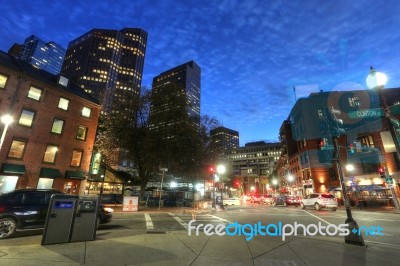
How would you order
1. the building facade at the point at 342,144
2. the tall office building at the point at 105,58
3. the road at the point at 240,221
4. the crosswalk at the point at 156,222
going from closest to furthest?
1. the road at the point at 240,221
2. the crosswalk at the point at 156,222
3. the building facade at the point at 342,144
4. the tall office building at the point at 105,58

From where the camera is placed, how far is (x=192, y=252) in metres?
6.57

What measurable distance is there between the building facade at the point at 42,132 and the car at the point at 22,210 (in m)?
14.6

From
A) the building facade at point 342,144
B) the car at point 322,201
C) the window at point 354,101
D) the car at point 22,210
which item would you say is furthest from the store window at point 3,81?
the window at point 354,101

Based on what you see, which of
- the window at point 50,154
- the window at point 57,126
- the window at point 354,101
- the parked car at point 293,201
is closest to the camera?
the window at point 50,154

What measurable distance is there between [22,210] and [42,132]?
17606 millimetres

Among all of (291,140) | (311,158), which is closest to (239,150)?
(291,140)

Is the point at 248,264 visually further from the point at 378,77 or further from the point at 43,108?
the point at 43,108

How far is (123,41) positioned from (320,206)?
163m

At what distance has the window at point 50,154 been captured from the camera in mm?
23198

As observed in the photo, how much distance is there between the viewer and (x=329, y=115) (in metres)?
11.6

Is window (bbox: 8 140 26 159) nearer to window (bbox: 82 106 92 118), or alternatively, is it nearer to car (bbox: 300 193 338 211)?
window (bbox: 82 106 92 118)

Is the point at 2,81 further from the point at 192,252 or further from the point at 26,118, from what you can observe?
the point at 192,252

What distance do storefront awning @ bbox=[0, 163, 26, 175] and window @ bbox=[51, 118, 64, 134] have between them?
4846 mm

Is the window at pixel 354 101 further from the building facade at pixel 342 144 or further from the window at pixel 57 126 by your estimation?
the window at pixel 57 126
